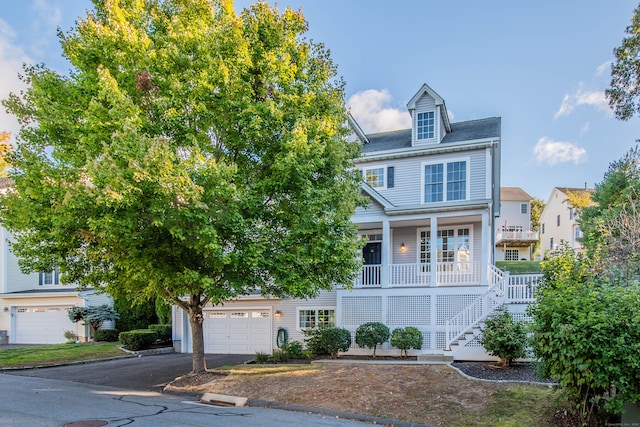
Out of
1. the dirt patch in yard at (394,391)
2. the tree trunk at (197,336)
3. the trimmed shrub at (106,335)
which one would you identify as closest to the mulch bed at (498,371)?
the dirt patch in yard at (394,391)

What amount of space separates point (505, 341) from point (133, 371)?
1169 cm

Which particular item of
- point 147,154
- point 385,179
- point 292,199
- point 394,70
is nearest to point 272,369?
point 292,199

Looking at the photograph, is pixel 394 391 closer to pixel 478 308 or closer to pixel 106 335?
pixel 478 308

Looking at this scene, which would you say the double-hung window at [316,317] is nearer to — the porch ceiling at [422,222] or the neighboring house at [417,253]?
the neighboring house at [417,253]

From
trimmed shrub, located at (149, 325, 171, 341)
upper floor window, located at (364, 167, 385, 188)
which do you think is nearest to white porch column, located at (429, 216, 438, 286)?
upper floor window, located at (364, 167, 385, 188)

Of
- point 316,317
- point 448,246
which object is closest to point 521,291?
point 448,246

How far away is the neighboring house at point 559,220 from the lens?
35.8m

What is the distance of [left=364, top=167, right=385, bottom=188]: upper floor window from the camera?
17.5 m

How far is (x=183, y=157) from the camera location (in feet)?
31.7

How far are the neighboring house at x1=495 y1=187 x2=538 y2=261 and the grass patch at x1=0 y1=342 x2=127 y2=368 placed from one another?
105 ft

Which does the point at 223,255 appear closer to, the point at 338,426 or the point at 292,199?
the point at 292,199

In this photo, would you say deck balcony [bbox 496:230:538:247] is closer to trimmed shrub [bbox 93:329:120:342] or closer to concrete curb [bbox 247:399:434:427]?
trimmed shrub [bbox 93:329:120:342]

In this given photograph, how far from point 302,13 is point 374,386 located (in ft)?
32.0

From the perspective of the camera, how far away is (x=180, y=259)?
10.2m
